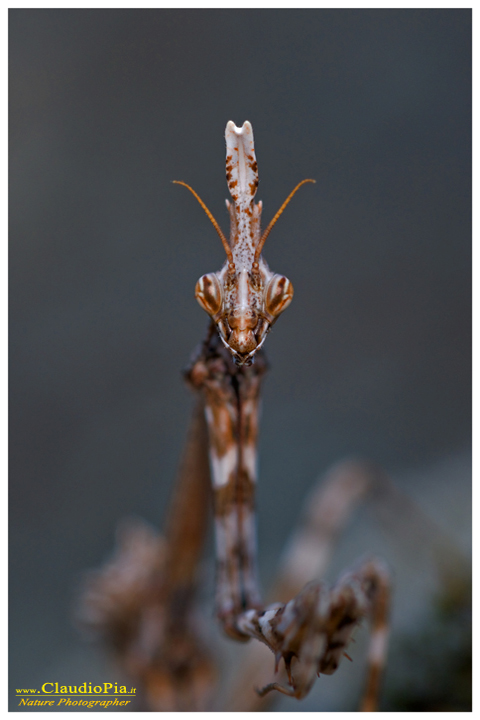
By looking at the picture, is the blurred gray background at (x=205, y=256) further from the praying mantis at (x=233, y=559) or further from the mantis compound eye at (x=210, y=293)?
the mantis compound eye at (x=210, y=293)

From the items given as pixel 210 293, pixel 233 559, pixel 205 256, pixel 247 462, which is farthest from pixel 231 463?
pixel 205 256

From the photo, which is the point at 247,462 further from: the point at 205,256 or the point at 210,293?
the point at 205,256

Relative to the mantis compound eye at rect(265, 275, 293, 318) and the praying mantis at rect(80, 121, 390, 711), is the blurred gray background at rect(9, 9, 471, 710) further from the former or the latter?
the mantis compound eye at rect(265, 275, 293, 318)

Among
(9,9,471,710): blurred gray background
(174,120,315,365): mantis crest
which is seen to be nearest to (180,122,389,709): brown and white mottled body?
(174,120,315,365): mantis crest

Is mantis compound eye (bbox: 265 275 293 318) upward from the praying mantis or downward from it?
upward

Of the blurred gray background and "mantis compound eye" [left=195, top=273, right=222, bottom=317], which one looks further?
the blurred gray background

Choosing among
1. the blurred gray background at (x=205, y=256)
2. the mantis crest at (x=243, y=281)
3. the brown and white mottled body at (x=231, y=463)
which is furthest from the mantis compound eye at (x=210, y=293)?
the blurred gray background at (x=205, y=256)

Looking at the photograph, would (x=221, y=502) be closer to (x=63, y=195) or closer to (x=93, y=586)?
(x=93, y=586)

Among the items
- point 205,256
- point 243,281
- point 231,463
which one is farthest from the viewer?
point 205,256

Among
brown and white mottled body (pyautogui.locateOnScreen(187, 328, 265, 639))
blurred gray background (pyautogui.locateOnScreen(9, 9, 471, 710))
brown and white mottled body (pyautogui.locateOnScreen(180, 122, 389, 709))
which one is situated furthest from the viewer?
blurred gray background (pyautogui.locateOnScreen(9, 9, 471, 710))
